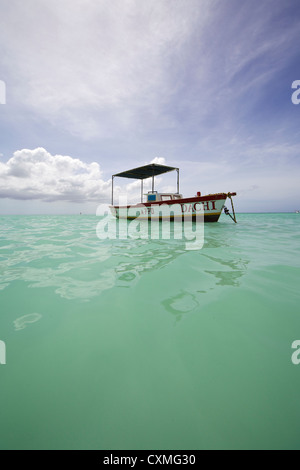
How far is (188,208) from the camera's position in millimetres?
12016

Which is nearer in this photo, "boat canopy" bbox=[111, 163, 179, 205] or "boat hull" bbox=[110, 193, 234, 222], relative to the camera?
"boat hull" bbox=[110, 193, 234, 222]

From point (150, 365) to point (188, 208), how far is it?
442 inches

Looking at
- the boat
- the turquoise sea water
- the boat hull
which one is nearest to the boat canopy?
the boat

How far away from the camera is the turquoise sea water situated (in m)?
1.01

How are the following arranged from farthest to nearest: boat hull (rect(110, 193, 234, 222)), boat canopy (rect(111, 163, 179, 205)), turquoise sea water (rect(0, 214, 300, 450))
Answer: boat canopy (rect(111, 163, 179, 205)), boat hull (rect(110, 193, 234, 222)), turquoise sea water (rect(0, 214, 300, 450))

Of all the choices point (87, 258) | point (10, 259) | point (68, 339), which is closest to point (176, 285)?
point (68, 339)

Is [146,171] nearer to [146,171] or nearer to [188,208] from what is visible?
[146,171]

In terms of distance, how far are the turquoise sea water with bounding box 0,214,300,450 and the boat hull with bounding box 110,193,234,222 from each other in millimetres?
9144

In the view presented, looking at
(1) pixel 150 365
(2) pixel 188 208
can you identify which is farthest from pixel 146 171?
(1) pixel 150 365

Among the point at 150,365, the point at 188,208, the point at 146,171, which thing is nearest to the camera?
the point at 150,365

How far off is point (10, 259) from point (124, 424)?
15.1 ft

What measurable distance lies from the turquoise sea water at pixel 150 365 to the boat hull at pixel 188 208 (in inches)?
360

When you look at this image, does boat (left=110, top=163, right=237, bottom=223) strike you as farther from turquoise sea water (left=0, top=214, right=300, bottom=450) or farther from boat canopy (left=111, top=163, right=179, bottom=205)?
turquoise sea water (left=0, top=214, right=300, bottom=450)

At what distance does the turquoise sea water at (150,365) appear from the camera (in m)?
1.01
